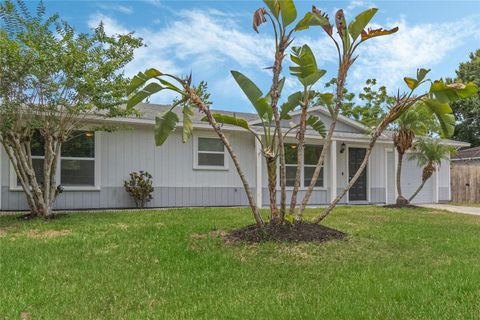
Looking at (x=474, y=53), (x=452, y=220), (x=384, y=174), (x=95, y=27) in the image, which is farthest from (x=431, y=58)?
(x=474, y=53)

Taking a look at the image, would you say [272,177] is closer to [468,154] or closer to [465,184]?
[465,184]

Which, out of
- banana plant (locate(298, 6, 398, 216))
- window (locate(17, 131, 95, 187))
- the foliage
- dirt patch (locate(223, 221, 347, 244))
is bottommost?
dirt patch (locate(223, 221, 347, 244))

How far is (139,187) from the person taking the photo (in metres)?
13.0

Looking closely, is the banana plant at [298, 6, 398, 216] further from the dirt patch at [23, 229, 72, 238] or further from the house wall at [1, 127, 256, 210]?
the house wall at [1, 127, 256, 210]

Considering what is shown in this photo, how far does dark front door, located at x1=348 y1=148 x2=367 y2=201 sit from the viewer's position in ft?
56.3

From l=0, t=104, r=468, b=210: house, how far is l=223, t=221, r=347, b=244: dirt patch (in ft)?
19.0

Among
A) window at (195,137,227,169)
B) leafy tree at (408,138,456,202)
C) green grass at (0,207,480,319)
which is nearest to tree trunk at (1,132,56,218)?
green grass at (0,207,480,319)

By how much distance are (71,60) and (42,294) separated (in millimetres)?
5961

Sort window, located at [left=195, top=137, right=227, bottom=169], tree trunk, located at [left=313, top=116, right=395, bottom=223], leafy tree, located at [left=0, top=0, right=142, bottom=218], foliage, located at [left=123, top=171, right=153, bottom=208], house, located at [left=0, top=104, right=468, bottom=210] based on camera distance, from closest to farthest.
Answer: tree trunk, located at [left=313, top=116, right=395, bottom=223] → leafy tree, located at [left=0, top=0, right=142, bottom=218] → house, located at [left=0, top=104, right=468, bottom=210] → foliage, located at [left=123, top=171, right=153, bottom=208] → window, located at [left=195, top=137, right=227, bottom=169]

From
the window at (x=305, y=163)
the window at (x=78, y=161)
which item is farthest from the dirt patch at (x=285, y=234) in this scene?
the window at (x=305, y=163)

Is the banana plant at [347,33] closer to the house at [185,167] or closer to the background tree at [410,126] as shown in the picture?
the house at [185,167]

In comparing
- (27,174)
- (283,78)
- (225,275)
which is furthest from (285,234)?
(27,174)

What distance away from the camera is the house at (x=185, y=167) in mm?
12523

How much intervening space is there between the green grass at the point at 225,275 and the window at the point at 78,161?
395 centimetres
